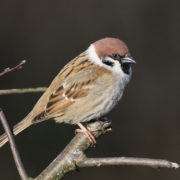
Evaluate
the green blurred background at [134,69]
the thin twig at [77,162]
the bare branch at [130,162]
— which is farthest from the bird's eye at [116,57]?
the green blurred background at [134,69]

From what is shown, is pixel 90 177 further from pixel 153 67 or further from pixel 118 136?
pixel 153 67

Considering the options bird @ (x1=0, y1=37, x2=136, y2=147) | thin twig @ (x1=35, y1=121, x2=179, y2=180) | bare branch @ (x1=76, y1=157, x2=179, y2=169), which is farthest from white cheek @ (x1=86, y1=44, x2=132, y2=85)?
bare branch @ (x1=76, y1=157, x2=179, y2=169)

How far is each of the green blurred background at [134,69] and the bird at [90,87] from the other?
2.82 meters

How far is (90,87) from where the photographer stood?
368 cm

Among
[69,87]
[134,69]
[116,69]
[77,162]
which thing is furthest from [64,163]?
[134,69]

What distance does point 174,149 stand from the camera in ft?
22.6

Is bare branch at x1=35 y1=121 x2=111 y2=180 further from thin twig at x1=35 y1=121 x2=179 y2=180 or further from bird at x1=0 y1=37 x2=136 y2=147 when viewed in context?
bird at x1=0 y1=37 x2=136 y2=147

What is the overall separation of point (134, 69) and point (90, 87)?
3.55m

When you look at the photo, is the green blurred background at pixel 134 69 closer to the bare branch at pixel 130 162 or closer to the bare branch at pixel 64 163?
the bare branch at pixel 64 163

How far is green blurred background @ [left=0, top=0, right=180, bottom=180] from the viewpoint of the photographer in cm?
661

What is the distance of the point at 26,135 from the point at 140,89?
1.75 metres

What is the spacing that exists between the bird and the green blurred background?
2820mm

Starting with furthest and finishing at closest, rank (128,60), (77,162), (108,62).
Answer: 1. (108,62)
2. (128,60)
3. (77,162)

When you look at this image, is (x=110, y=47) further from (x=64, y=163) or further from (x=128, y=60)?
(x=64, y=163)
